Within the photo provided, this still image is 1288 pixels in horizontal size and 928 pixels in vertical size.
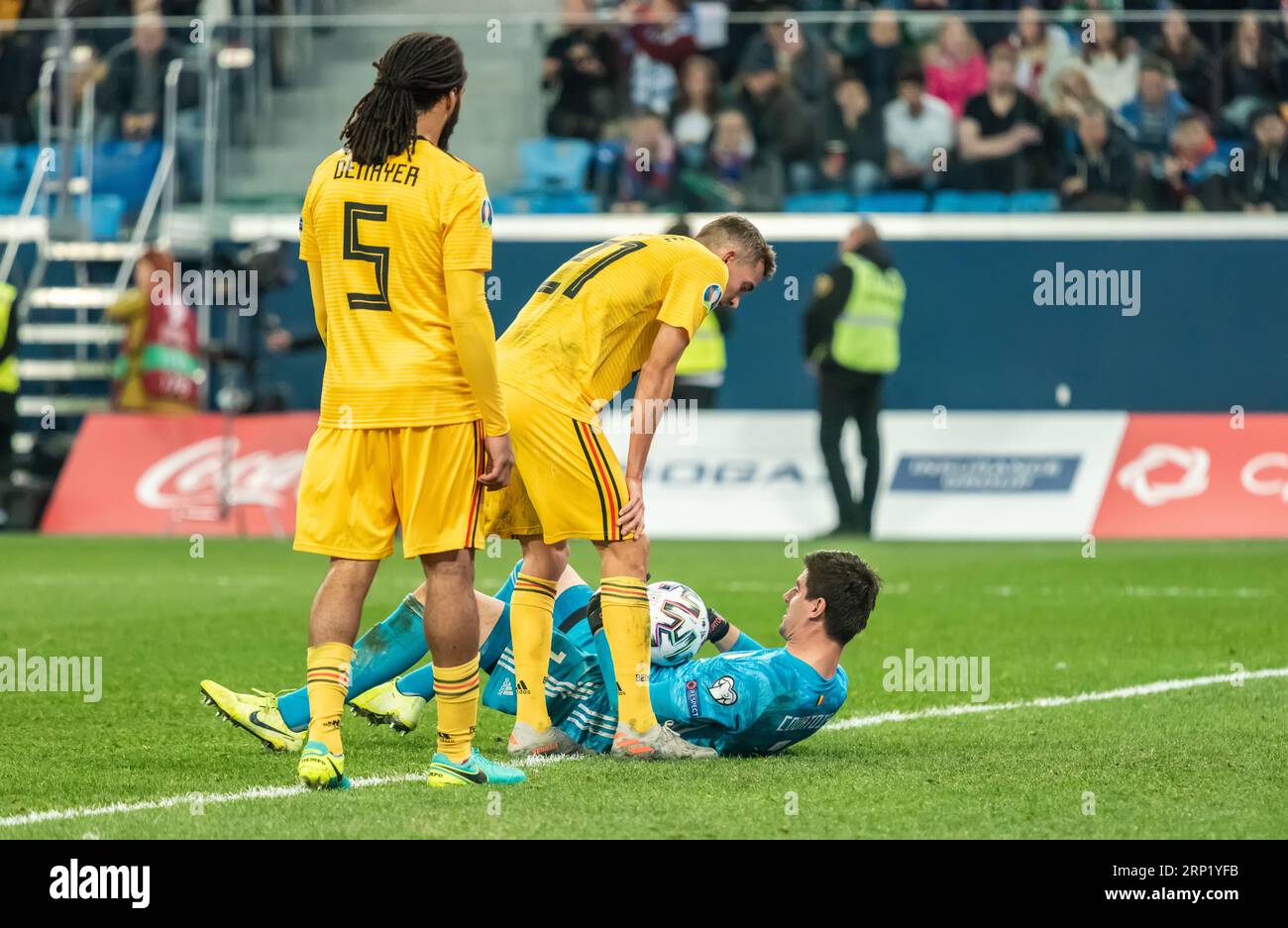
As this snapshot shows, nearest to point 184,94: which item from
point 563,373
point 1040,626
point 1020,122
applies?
point 1020,122

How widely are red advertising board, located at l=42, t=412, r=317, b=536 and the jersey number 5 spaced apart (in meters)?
11.9

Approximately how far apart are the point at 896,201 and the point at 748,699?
1322cm

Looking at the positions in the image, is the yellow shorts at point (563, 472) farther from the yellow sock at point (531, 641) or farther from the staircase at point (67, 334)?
the staircase at point (67, 334)

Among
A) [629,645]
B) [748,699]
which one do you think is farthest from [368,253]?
[748,699]

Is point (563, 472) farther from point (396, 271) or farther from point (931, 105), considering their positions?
point (931, 105)

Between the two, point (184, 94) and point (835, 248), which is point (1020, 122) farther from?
point (184, 94)

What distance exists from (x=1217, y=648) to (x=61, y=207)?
13.5m

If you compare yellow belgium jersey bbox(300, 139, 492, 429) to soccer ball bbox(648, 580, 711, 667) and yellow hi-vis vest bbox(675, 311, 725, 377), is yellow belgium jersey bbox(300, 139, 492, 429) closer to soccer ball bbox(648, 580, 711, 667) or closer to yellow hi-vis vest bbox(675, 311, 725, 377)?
soccer ball bbox(648, 580, 711, 667)

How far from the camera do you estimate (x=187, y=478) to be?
58.2 ft

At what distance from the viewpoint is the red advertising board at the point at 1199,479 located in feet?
53.6

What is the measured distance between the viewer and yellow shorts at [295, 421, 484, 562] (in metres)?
5.80

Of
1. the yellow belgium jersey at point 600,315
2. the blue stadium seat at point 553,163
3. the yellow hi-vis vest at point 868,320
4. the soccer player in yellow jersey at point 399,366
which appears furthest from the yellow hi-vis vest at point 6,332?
the soccer player in yellow jersey at point 399,366

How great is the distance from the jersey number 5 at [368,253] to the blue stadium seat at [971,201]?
13822mm

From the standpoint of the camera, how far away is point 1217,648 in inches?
382
